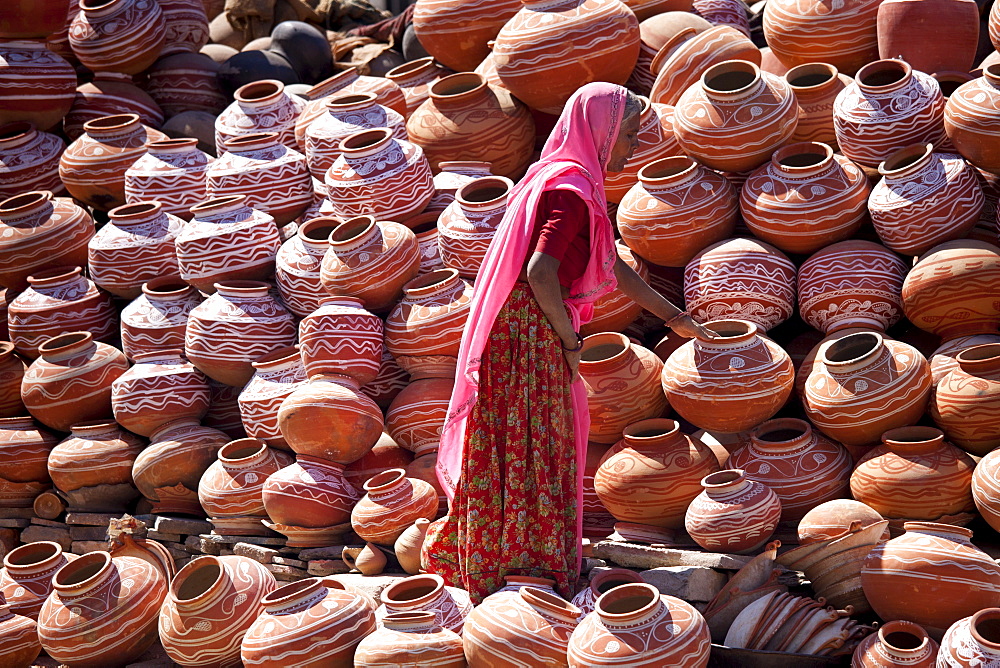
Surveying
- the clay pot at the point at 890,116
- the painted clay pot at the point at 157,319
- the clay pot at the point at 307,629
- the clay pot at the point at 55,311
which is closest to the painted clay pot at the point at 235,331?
the painted clay pot at the point at 157,319

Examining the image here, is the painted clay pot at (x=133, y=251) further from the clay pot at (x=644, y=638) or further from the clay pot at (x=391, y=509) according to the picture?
the clay pot at (x=644, y=638)

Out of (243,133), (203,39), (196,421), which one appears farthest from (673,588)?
(203,39)

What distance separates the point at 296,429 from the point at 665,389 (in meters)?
1.52

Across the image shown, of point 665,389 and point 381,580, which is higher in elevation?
point 665,389

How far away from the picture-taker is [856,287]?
4250 mm

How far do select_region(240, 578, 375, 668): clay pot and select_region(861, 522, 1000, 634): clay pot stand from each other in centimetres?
162

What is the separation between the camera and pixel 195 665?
3.75 metres

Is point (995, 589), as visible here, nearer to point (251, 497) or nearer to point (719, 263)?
point (719, 263)

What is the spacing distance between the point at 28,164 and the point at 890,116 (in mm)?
4811

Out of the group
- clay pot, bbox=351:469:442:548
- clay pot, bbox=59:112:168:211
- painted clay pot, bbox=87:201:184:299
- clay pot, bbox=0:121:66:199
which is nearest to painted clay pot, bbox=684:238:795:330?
clay pot, bbox=351:469:442:548

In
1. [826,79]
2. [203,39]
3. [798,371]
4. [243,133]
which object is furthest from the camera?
[203,39]

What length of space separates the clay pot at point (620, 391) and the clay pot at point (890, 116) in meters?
1.30

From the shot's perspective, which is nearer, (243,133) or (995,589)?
(995,589)

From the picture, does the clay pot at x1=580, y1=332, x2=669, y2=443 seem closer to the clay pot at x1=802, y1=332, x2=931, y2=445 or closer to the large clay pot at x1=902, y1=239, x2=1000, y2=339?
the clay pot at x1=802, y1=332, x2=931, y2=445
